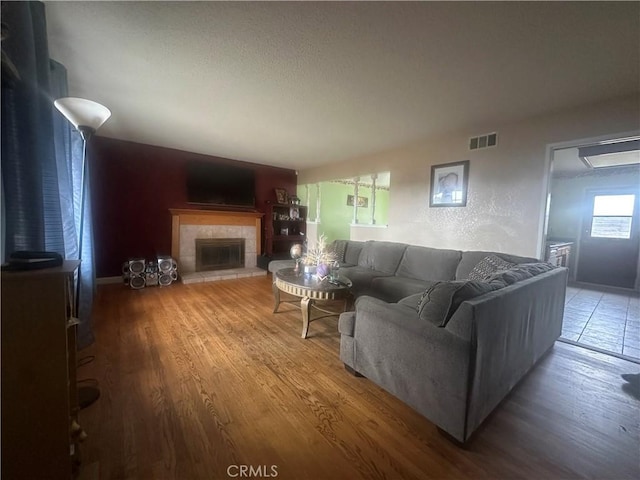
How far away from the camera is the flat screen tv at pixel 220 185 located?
4.90 meters

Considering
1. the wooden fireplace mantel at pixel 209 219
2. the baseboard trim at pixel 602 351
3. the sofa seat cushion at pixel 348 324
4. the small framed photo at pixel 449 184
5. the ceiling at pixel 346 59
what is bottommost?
the baseboard trim at pixel 602 351

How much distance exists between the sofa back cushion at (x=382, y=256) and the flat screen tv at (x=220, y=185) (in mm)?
2854

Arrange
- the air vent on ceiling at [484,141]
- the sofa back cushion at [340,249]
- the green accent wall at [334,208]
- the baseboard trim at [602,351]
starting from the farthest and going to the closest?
the green accent wall at [334,208] < the sofa back cushion at [340,249] < the air vent on ceiling at [484,141] < the baseboard trim at [602,351]

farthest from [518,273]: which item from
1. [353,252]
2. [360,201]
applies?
[360,201]

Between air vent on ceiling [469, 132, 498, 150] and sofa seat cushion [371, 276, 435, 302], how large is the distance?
1836 mm

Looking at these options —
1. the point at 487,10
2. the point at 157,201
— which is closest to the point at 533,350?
the point at 487,10

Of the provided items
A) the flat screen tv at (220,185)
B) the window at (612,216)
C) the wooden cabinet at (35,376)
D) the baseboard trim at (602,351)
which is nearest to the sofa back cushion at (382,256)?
the baseboard trim at (602,351)

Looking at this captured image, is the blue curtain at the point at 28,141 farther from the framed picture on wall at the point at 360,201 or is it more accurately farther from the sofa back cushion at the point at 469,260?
the framed picture on wall at the point at 360,201

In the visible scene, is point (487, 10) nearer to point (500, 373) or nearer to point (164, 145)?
point (500, 373)

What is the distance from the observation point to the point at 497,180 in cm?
308

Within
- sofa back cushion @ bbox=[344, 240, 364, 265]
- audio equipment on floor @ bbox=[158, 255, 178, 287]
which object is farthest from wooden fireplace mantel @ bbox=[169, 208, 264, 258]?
sofa back cushion @ bbox=[344, 240, 364, 265]

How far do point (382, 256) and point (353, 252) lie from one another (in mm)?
657

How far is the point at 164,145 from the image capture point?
453 cm

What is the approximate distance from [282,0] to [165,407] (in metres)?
2.48
